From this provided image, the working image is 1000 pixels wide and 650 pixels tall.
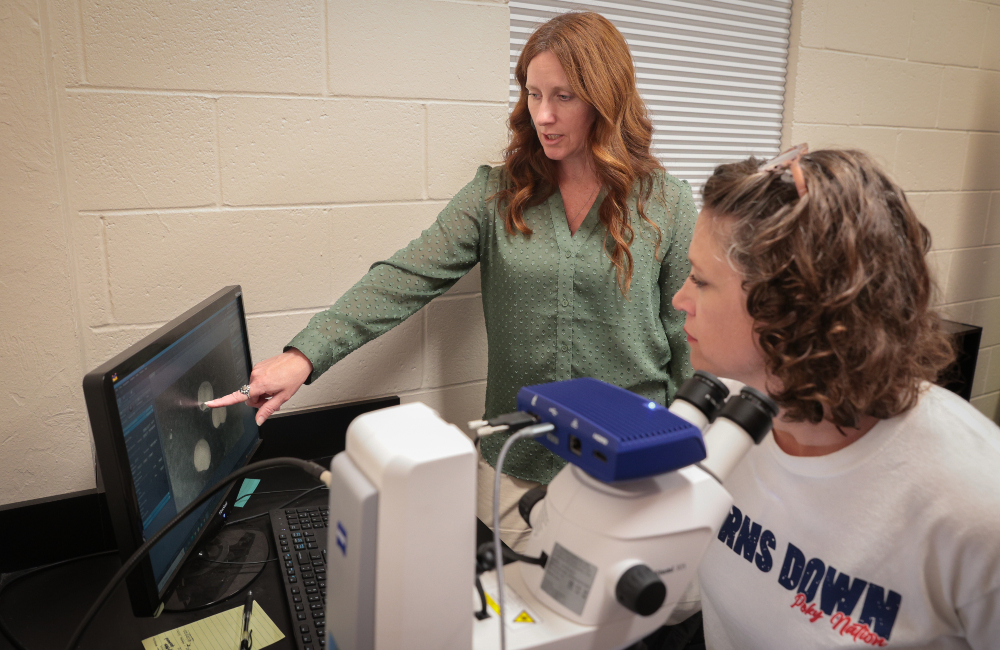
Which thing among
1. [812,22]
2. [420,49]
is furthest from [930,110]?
[420,49]

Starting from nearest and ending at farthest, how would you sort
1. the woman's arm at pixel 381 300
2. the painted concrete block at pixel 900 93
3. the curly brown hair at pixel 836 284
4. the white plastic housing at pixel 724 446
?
1. the white plastic housing at pixel 724 446
2. the curly brown hair at pixel 836 284
3. the woman's arm at pixel 381 300
4. the painted concrete block at pixel 900 93

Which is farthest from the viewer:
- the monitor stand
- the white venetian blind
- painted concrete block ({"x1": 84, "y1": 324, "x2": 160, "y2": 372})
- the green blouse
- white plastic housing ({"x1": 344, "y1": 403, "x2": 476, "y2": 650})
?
the white venetian blind

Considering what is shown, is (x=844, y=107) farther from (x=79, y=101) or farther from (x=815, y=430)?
(x=79, y=101)

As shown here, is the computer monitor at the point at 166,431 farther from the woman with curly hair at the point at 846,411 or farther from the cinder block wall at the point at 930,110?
the cinder block wall at the point at 930,110

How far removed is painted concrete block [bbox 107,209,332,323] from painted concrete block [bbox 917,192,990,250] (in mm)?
2343

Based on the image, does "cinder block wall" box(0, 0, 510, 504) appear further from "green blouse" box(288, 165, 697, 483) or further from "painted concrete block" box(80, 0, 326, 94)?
"green blouse" box(288, 165, 697, 483)

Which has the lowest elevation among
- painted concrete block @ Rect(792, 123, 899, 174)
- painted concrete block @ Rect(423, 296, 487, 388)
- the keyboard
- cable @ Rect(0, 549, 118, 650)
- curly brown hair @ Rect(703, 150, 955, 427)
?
cable @ Rect(0, 549, 118, 650)

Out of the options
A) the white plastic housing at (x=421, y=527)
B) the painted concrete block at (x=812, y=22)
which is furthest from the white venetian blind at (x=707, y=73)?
the white plastic housing at (x=421, y=527)

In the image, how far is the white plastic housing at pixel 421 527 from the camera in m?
0.53

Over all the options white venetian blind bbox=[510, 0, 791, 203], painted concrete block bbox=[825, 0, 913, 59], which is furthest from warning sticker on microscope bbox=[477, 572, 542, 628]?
painted concrete block bbox=[825, 0, 913, 59]

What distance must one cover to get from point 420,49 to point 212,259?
69 centimetres

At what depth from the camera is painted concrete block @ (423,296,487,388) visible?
5.80 ft

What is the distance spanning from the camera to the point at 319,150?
1.53 metres

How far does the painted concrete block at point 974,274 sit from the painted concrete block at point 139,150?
2.77 m
